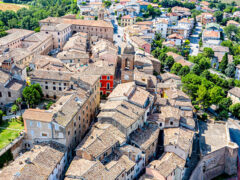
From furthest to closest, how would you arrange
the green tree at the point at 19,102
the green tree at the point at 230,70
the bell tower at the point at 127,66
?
the green tree at the point at 230,70
the bell tower at the point at 127,66
the green tree at the point at 19,102

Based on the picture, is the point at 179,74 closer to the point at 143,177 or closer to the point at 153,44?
the point at 153,44

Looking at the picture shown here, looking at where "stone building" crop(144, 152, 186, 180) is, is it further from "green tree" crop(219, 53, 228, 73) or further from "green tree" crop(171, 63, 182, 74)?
"green tree" crop(219, 53, 228, 73)

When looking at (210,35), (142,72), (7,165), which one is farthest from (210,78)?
(7,165)

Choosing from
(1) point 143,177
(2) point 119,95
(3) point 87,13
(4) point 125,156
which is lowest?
(1) point 143,177

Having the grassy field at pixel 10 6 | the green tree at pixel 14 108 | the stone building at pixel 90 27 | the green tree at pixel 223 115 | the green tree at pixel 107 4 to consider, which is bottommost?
the green tree at pixel 223 115

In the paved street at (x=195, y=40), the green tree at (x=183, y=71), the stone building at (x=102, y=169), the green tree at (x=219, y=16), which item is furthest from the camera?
the green tree at (x=219, y=16)

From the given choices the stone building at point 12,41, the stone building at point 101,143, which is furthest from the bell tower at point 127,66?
the stone building at point 12,41

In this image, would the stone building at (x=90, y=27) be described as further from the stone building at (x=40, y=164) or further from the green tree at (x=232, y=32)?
the green tree at (x=232, y=32)
